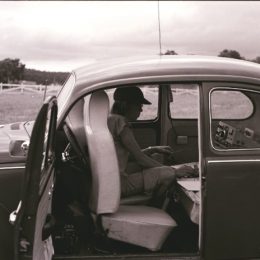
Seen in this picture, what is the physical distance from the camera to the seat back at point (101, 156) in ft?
13.6

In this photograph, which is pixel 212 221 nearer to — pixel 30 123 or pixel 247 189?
pixel 247 189

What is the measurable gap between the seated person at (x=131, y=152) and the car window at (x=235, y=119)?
459mm

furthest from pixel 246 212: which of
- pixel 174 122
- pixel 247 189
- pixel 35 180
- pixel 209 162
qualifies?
pixel 174 122

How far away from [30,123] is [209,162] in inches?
76.1

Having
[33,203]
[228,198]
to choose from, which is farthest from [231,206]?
[33,203]

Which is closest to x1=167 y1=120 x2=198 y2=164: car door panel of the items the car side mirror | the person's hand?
the person's hand

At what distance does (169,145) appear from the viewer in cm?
594

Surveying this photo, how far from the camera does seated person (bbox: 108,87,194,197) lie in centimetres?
447

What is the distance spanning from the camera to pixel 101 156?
4.13m

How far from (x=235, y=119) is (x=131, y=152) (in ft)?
4.66

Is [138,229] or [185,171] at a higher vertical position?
Answer: [185,171]

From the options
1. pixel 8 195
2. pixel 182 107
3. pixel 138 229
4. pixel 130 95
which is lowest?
pixel 138 229

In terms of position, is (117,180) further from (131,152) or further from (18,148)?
(18,148)

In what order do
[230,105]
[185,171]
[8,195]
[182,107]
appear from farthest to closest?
1. [182,107]
2. [230,105]
3. [185,171]
4. [8,195]
